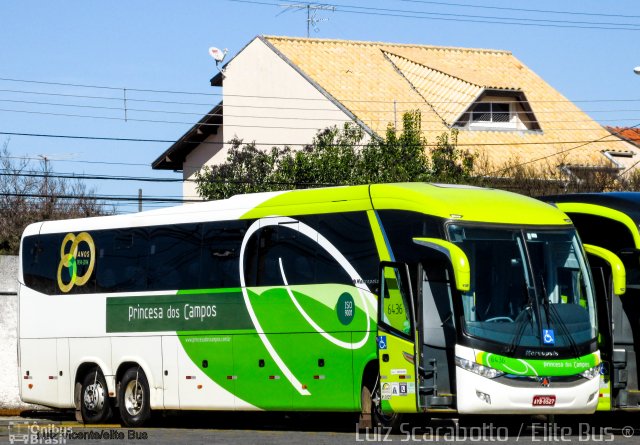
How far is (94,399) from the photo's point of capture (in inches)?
876

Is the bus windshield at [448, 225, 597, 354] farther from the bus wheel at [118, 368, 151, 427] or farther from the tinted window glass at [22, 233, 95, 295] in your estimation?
the tinted window glass at [22, 233, 95, 295]

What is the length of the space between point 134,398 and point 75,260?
111 inches

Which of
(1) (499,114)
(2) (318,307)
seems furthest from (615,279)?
(1) (499,114)

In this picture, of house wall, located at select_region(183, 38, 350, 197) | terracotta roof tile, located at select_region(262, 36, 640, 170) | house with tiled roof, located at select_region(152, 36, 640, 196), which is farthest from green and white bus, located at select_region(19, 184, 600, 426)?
house wall, located at select_region(183, 38, 350, 197)

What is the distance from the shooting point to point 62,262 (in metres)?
23.1

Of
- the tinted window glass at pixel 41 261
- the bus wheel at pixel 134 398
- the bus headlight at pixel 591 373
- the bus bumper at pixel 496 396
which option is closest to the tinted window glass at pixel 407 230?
the bus bumper at pixel 496 396

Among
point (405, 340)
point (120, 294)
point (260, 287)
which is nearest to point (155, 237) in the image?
point (120, 294)

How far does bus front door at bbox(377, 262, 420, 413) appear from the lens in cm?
1669

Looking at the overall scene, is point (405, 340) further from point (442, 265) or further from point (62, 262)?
point (62, 262)

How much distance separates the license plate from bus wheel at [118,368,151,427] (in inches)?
294

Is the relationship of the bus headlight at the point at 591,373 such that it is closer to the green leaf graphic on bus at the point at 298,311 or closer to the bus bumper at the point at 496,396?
the bus bumper at the point at 496,396

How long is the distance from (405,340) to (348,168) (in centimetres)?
2409

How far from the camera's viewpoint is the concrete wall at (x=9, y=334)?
85.3 ft

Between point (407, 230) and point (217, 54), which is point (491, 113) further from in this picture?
point (407, 230)
